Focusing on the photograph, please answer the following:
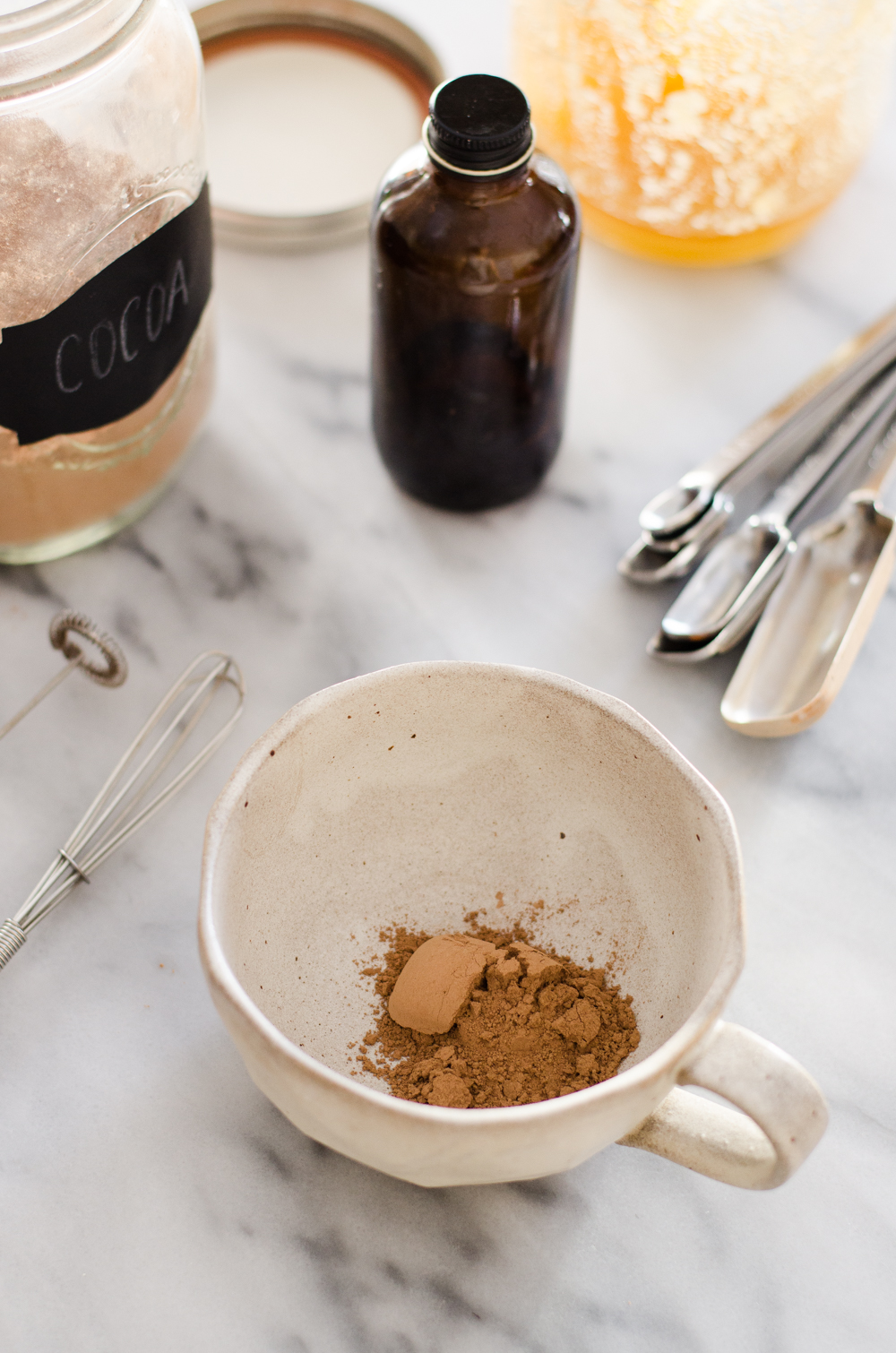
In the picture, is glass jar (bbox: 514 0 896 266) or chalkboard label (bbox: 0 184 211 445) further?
glass jar (bbox: 514 0 896 266)

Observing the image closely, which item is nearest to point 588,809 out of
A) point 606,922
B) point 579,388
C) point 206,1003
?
point 606,922

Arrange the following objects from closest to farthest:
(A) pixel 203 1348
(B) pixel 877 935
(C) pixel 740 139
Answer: (A) pixel 203 1348 → (B) pixel 877 935 → (C) pixel 740 139

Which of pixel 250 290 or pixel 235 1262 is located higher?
pixel 250 290

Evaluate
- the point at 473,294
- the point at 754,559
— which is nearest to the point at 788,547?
the point at 754,559

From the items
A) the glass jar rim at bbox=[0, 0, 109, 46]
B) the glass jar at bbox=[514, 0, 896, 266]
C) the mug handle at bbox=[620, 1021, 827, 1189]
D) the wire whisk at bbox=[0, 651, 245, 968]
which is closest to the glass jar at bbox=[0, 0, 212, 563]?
the glass jar rim at bbox=[0, 0, 109, 46]

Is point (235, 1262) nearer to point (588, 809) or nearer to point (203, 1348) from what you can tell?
point (203, 1348)

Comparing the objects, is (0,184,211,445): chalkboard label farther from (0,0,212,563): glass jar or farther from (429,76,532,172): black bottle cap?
(429,76,532,172): black bottle cap
